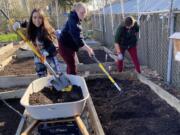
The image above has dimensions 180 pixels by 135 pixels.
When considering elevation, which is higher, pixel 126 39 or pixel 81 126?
pixel 126 39

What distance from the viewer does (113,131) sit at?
4324 millimetres

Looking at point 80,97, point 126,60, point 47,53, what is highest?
point 47,53

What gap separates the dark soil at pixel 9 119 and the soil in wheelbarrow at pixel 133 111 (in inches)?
52.3

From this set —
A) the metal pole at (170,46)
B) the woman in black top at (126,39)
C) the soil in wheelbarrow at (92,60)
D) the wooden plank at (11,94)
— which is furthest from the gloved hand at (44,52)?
the soil in wheelbarrow at (92,60)

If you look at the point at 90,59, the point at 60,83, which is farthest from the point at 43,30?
the point at 90,59

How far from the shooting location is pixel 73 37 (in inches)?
218

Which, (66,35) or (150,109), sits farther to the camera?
(66,35)

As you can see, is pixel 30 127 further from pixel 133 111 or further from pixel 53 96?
pixel 133 111

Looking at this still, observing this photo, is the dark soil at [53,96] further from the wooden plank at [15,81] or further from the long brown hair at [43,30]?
the wooden plank at [15,81]

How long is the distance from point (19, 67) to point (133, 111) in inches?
230

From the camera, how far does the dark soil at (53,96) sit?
14.2 ft

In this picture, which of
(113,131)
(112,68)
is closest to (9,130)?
(113,131)

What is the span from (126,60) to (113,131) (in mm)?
6126

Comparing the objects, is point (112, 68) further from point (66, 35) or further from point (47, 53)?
point (47, 53)
